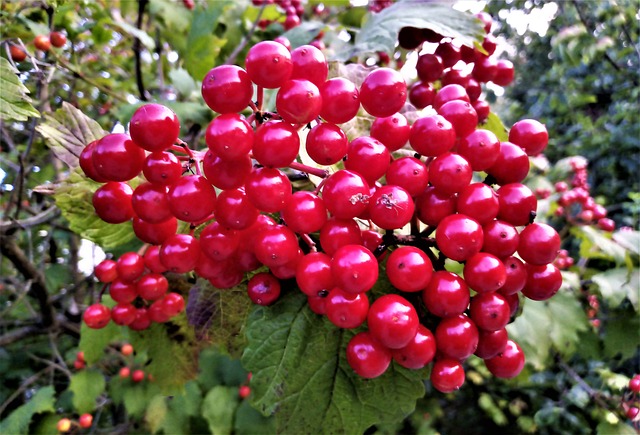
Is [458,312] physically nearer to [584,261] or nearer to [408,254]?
[408,254]

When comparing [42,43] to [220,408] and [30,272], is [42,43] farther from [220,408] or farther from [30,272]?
[220,408]

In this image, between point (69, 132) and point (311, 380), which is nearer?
point (311, 380)

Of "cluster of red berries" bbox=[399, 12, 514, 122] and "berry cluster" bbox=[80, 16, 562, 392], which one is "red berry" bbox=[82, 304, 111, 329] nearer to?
"berry cluster" bbox=[80, 16, 562, 392]


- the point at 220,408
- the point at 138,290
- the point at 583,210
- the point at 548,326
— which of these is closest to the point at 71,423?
the point at 220,408

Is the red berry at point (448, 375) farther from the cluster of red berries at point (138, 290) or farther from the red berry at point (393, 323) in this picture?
the cluster of red berries at point (138, 290)

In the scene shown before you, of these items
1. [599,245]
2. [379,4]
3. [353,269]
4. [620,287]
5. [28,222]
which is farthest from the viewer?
[599,245]

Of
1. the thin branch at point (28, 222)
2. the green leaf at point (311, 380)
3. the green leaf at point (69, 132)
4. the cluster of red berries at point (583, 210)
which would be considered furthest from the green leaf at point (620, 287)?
the thin branch at point (28, 222)

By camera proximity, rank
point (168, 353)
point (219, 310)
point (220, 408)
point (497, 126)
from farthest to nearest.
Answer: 1. point (220, 408)
2. point (168, 353)
3. point (497, 126)
4. point (219, 310)

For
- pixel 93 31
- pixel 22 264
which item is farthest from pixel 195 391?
pixel 93 31
